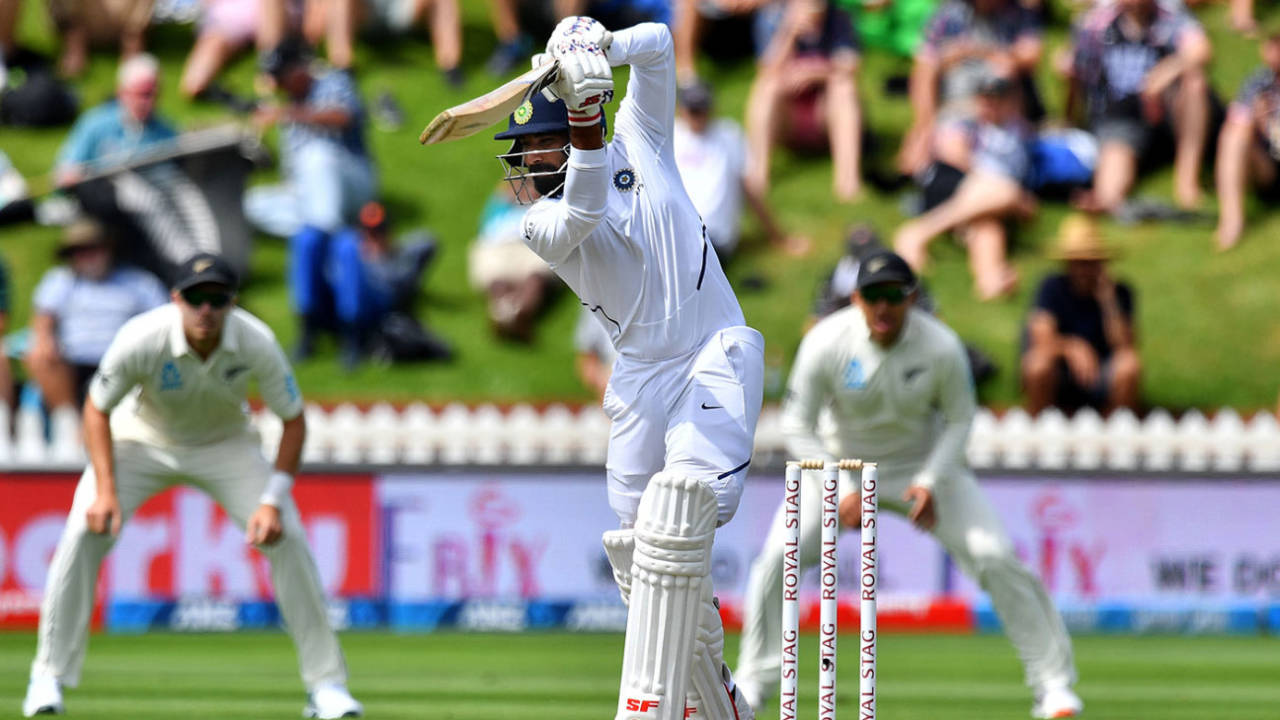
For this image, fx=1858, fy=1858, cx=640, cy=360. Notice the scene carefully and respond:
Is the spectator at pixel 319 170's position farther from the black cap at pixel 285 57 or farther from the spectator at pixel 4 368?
the spectator at pixel 4 368

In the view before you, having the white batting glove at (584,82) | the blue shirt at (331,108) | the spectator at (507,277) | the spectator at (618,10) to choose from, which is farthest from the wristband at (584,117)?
the spectator at (618,10)

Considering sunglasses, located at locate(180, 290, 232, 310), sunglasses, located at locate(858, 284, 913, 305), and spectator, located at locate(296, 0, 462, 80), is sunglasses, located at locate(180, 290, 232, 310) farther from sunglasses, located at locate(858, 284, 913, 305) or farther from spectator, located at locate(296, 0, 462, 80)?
spectator, located at locate(296, 0, 462, 80)

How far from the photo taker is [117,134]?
1280 centimetres

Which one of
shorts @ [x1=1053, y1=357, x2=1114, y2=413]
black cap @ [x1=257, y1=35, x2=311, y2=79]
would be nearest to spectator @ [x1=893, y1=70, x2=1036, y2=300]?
shorts @ [x1=1053, y1=357, x2=1114, y2=413]

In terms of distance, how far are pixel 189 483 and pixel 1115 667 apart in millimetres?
A: 4340

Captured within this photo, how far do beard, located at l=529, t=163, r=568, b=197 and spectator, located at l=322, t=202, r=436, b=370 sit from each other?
776 centimetres

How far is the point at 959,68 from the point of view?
1309cm

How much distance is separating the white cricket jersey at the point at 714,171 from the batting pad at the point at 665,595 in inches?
304

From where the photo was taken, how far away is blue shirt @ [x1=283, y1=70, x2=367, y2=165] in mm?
12797

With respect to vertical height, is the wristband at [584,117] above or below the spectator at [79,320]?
below

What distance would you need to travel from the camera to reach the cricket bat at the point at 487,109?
13.7 ft

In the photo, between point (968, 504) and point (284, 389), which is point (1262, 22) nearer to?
point (968, 504)

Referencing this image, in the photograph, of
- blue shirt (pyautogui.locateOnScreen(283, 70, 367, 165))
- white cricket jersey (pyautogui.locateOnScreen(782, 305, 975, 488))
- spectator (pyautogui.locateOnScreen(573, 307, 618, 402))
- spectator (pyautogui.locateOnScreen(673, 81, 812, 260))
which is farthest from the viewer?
blue shirt (pyautogui.locateOnScreen(283, 70, 367, 165))

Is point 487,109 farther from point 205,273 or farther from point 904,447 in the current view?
point 904,447
